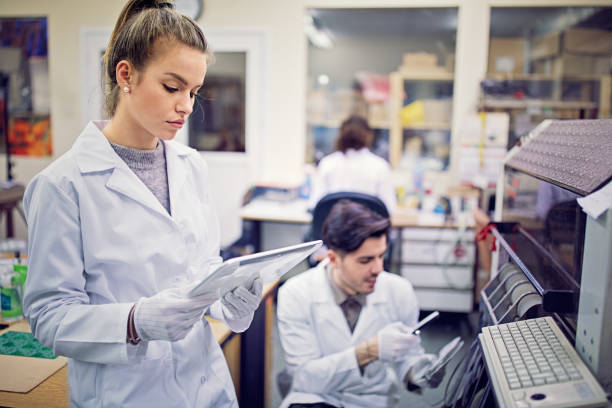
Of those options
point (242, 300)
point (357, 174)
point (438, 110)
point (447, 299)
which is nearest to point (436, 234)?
point (447, 299)

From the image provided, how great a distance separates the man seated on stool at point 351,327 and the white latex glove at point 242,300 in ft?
1.44

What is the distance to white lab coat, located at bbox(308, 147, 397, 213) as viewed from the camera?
3.29 metres

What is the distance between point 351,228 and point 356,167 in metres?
1.75

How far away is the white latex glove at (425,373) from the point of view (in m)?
1.39

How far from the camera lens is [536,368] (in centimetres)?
81

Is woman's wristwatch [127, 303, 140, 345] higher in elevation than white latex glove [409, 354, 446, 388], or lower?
higher

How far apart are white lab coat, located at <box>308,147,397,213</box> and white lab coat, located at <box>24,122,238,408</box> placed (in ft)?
7.19

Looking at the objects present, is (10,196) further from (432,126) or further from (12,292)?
(432,126)

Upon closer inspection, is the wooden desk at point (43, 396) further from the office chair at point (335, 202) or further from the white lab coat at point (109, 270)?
the office chair at point (335, 202)

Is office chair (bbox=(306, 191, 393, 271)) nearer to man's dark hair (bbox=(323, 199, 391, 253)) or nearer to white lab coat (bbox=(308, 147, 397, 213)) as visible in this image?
man's dark hair (bbox=(323, 199, 391, 253))

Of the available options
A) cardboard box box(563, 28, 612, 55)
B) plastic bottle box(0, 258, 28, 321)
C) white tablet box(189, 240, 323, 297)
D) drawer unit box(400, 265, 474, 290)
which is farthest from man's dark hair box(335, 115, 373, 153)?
white tablet box(189, 240, 323, 297)

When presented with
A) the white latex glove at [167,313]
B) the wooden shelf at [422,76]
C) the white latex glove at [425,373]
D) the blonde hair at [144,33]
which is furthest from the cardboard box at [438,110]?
the white latex glove at [167,313]

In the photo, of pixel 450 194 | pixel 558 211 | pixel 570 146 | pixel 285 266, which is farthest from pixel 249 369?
pixel 450 194

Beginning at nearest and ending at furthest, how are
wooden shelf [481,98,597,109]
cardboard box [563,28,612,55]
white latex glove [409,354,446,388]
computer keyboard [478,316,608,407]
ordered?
computer keyboard [478,316,608,407] → white latex glove [409,354,446,388] → wooden shelf [481,98,597,109] → cardboard box [563,28,612,55]
